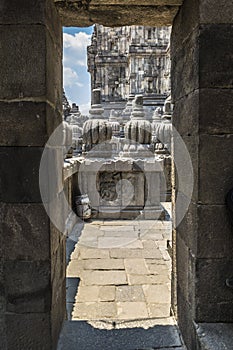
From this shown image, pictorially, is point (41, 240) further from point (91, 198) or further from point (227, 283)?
point (91, 198)

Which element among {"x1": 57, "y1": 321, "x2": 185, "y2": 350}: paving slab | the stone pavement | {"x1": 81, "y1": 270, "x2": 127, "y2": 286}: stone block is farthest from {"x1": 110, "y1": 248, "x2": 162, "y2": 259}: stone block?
{"x1": 57, "y1": 321, "x2": 185, "y2": 350}: paving slab

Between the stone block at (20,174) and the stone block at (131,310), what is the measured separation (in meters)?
1.55

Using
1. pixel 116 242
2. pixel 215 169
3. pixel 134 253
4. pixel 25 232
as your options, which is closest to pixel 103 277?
pixel 134 253

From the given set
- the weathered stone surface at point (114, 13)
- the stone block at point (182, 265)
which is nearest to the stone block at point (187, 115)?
the weathered stone surface at point (114, 13)

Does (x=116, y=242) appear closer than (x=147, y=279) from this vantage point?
No

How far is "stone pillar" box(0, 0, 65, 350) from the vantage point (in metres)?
1.63

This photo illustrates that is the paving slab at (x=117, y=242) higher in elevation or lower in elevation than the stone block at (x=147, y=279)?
higher

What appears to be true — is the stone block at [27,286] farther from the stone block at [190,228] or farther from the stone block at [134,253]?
the stone block at [134,253]

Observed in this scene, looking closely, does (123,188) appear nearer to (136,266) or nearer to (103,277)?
(136,266)

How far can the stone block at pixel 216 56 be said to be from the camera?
159 cm

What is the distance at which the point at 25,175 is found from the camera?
1709 mm

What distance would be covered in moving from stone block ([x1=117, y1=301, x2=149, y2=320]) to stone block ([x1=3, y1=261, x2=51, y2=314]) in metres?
1.12

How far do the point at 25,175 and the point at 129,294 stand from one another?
1921 millimetres

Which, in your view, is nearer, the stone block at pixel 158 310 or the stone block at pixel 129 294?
the stone block at pixel 158 310
